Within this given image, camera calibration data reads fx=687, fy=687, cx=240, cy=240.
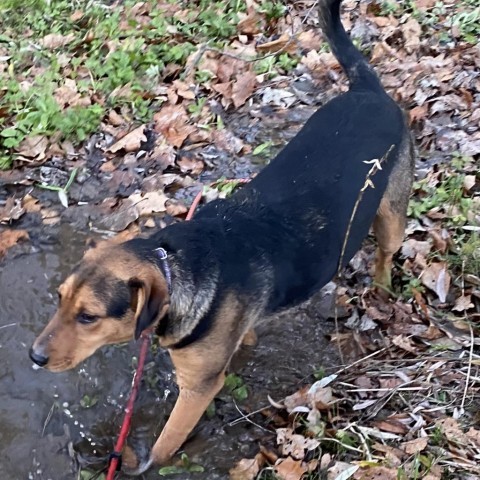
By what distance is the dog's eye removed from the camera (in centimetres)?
331

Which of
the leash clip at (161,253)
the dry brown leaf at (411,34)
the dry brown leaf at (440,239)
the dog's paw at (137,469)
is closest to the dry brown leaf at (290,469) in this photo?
the dog's paw at (137,469)

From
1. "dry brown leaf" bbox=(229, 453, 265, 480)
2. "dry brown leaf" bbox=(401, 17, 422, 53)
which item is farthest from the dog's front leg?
"dry brown leaf" bbox=(401, 17, 422, 53)

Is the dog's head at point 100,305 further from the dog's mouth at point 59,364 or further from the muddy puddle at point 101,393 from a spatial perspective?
the muddy puddle at point 101,393

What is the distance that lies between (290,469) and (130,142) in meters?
3.35

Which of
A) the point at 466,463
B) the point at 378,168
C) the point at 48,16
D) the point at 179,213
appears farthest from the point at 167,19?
the point at 466,463

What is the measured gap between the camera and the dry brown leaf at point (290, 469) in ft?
12.7

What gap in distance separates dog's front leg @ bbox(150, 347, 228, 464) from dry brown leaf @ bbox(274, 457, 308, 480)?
54 centimetres

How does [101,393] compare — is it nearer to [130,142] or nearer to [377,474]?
[377,474]

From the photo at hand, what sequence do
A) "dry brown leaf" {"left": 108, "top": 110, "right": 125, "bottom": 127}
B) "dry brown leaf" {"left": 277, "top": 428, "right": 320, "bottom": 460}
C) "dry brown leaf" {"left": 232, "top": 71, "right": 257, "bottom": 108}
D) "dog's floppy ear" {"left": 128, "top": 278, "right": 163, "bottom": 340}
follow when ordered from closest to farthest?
"dog's floppy ear" {"left": 128, "top": 278, "right": 163, "bottom": 340}, "dry brown leaf" {"left": 277, "top": 428, "right": 320, "bottom": 460}, "dry brown leaf" {"left": 108, "top": 110, "right": 125, "bottom": 127}, "dry brown leaf" {"left": 232, "top": 71, "right": 257, "bottom": 108}

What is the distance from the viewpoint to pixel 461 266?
500cm

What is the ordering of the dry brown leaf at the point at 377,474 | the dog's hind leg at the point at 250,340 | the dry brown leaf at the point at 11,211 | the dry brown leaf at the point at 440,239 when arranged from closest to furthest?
the dry brown leaf at the point at 377,474 → the dog's hind leg at the point at 250,340 → the dry brown leaf at the point at 440,239 → the dry brown leaf at the point at 11,211

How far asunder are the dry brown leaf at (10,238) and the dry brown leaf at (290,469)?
2629 mm

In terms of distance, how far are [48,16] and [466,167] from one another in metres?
4.90

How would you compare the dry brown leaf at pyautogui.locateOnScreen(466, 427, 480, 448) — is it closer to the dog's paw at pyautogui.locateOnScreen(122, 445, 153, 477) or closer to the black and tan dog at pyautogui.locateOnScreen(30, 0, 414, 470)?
the black and tan dog at pyautogui.locateOnScreen(30, 0, 414, 470)
